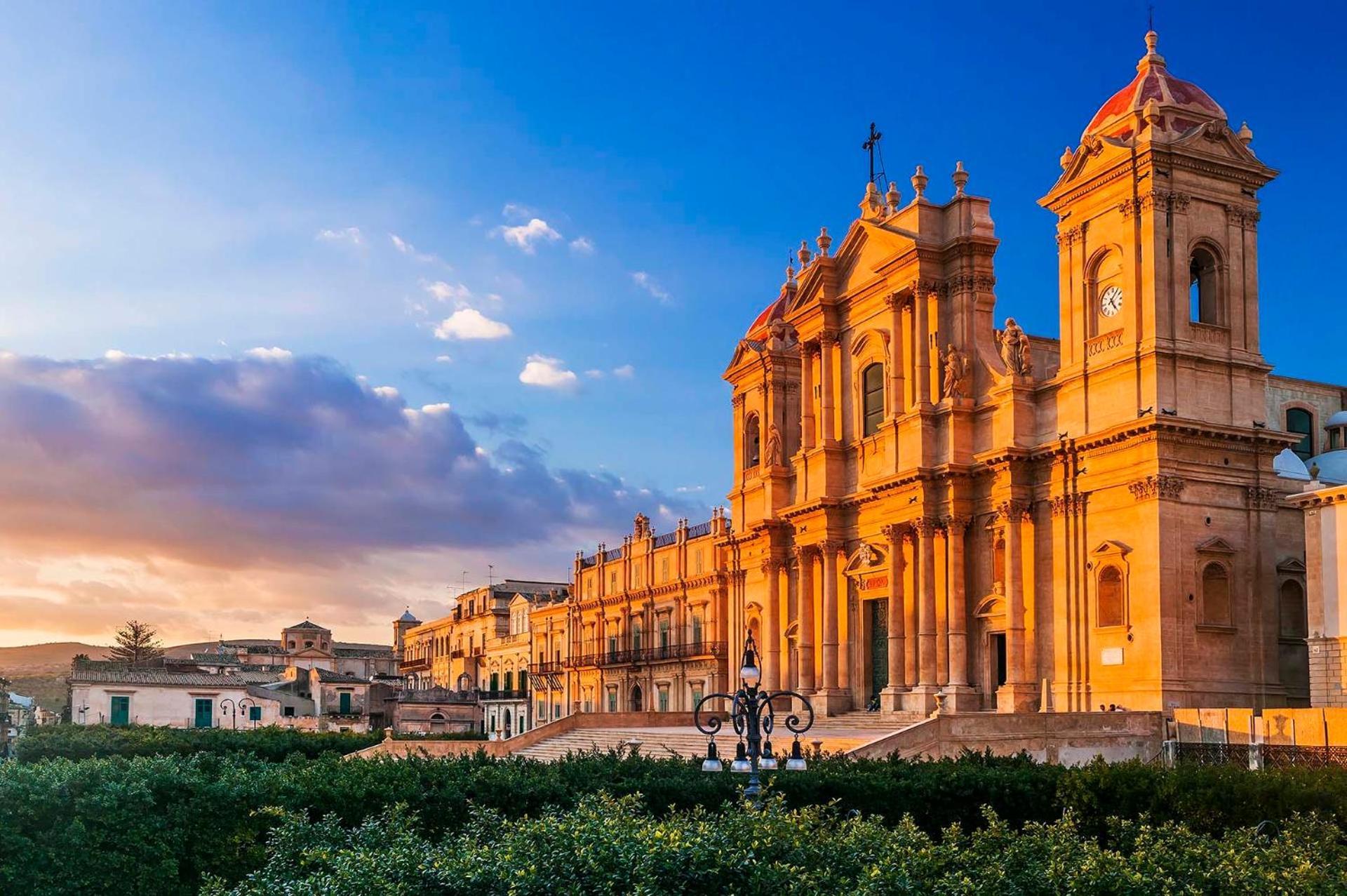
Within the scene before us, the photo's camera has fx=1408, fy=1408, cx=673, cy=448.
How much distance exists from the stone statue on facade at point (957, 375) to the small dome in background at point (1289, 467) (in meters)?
8.31

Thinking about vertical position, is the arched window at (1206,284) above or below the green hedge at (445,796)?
above

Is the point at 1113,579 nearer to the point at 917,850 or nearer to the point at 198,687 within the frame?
the point at 917,850

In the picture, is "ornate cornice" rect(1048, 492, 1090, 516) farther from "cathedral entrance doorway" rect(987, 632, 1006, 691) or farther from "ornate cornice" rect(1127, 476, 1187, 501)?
"cathedral entrance doorway" rect(987, 632, 1006, 691)

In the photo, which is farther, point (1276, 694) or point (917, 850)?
point (1276, 694)

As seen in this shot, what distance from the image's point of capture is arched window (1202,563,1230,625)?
111 feet

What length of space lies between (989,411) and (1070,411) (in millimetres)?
3247

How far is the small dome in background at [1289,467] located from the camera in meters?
36.6

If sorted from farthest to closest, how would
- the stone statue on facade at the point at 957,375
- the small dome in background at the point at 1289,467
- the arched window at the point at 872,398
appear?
the arched window at the point at 872,398 < the stone statue on facade at the point at 957,375 < the small dome in background at the point at 1289,467

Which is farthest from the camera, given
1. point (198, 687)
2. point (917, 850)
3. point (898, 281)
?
point (198, 687)

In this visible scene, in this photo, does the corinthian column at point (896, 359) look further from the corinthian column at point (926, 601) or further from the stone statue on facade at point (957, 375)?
the corinthian column at point (926, 601)

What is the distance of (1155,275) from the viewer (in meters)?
34.3

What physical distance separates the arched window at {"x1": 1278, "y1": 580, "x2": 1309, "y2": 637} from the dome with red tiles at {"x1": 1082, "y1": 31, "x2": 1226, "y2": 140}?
38.5ft

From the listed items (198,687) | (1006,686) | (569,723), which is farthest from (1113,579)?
(198,687)

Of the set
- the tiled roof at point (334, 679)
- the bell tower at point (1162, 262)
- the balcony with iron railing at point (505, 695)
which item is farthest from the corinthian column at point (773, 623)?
the tiled roof at point (334, 679)
